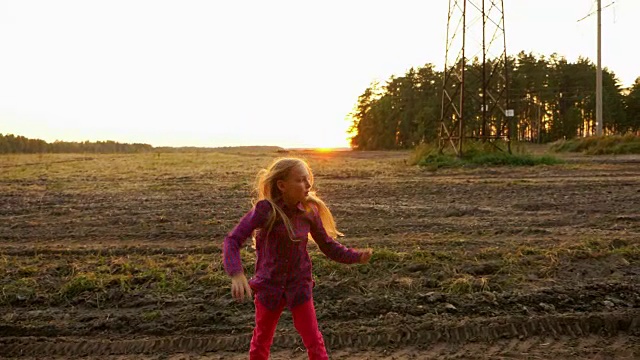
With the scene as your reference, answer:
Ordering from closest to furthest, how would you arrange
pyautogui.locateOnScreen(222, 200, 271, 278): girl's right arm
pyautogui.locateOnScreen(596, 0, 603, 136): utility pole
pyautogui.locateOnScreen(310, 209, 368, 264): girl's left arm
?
pyautogui.locateOnScreen(222, 200, 271, 278): girl's right arm < pyautogui.locateOnScreen(310, 209, 368, 264): girl's left arm < pyautogui.locateOnScreen(596, 0, 603, 136): utility pole

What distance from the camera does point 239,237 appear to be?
2.83m

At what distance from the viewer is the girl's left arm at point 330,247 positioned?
306 centimetres

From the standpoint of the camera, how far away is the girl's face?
2.93m

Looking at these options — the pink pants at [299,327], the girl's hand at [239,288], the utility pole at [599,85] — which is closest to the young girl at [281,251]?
the pink pants at [299,327]

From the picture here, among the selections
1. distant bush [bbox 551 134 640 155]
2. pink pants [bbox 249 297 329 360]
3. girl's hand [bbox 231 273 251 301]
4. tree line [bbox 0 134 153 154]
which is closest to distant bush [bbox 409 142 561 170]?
distant bush [bbox 551 134 640 155]

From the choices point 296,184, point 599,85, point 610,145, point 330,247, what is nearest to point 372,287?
point 330,247

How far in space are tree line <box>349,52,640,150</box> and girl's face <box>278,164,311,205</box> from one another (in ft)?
180

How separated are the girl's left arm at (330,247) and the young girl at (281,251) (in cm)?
6

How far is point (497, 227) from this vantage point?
754 centimetres

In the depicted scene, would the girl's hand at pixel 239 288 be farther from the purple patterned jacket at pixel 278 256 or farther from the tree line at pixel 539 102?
the tree line at pixel 539 102

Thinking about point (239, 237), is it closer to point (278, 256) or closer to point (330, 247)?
point (278, 256)

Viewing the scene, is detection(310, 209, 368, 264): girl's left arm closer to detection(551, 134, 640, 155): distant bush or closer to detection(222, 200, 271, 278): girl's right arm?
detection(222, 200, 271, 278): girl's right arm

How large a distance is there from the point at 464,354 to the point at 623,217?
18.3ft

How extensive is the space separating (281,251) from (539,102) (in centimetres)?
6490
